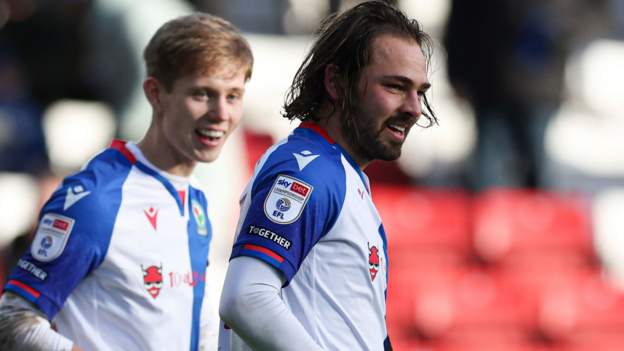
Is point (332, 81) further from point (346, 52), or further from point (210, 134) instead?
point (210, 134)

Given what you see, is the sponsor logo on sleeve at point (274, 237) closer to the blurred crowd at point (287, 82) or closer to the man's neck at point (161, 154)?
the man's neck at point (161, 154)

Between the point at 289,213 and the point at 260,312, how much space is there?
0.88ft


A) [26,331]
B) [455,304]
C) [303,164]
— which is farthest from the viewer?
[455,304]

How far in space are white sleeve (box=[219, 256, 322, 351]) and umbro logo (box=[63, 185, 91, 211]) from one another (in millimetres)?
836

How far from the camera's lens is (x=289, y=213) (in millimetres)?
3318

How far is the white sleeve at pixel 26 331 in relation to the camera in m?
3.76

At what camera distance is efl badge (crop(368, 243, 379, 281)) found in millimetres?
3499

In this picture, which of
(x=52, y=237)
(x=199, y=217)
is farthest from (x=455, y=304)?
(x=52, y=237)

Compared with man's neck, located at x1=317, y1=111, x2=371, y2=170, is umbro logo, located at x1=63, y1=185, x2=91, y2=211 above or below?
below

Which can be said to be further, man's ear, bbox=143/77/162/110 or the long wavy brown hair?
man's ear, bbox=143/77/162/110

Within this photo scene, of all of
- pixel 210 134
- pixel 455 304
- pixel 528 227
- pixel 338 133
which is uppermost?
pixel 338 133

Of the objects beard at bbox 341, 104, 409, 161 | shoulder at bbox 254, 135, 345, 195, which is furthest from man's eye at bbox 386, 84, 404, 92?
shoulder at bbox 254, 135, 345, 195

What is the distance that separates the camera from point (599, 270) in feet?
32.1

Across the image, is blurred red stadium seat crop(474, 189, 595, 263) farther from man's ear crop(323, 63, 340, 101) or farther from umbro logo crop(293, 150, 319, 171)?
umbro logo crop(293, 150, 319, 171)
